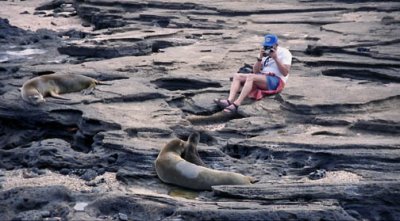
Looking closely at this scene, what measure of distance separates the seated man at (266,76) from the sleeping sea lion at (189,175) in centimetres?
243

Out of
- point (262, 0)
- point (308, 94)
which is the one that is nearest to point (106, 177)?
point (308, 94)

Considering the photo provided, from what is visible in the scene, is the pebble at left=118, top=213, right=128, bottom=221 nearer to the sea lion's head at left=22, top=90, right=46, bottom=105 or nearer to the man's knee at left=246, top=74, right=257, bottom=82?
the sea lion's head at left=22, top=90, right=46, bottom=105

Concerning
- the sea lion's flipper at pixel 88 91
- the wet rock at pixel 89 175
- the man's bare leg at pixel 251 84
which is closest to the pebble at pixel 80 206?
the wet rock at pixel 89 175

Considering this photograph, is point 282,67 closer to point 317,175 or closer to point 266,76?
point 266,76

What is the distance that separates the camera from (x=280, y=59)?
964cm

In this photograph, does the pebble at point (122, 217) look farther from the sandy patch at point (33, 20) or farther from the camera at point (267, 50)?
the sandy patch at point (33, 20)

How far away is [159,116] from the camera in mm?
8891

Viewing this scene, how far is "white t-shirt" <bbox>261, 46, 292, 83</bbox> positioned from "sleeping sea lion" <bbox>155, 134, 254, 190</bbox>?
2.93 m

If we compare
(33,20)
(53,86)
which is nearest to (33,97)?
(53,86)

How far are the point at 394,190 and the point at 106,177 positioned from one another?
2.58 m

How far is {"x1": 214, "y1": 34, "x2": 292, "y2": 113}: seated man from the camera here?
9492 millimetres

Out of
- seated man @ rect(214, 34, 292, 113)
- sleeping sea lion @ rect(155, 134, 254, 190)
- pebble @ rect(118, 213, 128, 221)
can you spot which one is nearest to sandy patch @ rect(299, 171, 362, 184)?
sleeping sea lion @ rect(155, 134, 254, 190)

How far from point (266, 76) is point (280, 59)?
0.89 feet

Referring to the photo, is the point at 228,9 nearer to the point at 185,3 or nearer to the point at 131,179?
the point at 185,3
